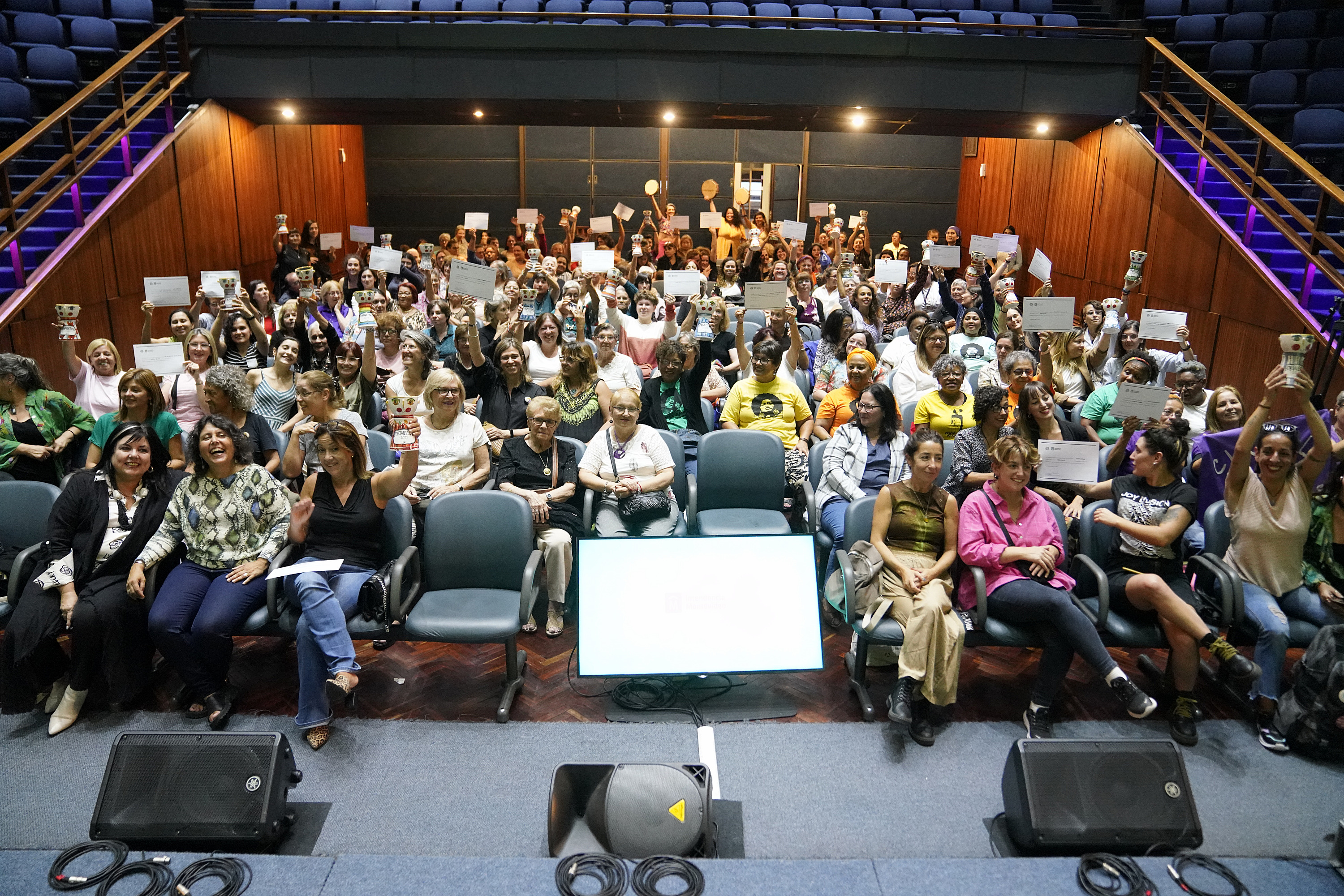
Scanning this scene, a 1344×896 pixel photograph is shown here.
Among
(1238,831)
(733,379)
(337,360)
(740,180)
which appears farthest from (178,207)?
(1238,831)

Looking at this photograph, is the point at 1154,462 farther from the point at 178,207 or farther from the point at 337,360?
the point at 178,207

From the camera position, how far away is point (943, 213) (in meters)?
15.0

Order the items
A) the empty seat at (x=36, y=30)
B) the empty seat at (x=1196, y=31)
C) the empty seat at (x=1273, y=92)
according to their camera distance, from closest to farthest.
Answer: the empty seat at (x=1273, y=92) < the empty seat at (x=36, y=30) < the empty seat at (x=1196, y=31)

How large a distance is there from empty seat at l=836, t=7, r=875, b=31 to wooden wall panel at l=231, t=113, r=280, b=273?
696 centimetres

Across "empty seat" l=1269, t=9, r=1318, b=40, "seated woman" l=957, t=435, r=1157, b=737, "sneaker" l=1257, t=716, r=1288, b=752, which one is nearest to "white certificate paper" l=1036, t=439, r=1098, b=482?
"seated woman" l=957, t=435, r=1157, b=737

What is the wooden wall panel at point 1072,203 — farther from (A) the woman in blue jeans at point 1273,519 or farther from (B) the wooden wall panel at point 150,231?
(B) the wooden wall panel at point 150,231

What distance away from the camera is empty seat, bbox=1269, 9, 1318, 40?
9570 millimetres

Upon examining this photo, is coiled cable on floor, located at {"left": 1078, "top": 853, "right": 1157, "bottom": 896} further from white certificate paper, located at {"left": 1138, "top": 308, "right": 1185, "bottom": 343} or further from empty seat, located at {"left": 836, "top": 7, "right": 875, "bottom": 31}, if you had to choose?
empty seat, located at {"left": 836, "top": 7, "right": 875, "bottom": 31}

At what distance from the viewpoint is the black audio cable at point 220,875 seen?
7.28 feet

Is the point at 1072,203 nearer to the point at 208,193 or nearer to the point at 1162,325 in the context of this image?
the point at 1162,325

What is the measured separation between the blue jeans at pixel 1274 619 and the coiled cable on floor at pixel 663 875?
2.62 metres

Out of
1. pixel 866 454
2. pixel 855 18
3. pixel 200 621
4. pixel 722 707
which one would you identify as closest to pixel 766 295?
pixel 866 454

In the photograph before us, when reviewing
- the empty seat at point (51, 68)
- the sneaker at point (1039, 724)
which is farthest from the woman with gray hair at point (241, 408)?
the empty seat at point (51, 68)

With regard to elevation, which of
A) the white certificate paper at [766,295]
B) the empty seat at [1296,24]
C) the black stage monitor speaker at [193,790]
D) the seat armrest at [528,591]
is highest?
the empty seat at [1296,24]
